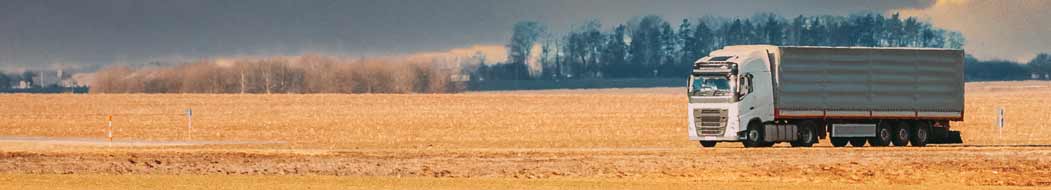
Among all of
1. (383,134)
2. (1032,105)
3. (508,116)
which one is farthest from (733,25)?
(383,134)

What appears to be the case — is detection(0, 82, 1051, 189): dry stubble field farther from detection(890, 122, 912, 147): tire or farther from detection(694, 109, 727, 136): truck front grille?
detection(694, 109, 727, 136): truck front grille

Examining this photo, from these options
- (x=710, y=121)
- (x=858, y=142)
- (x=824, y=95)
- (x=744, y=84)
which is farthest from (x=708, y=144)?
(x=858, y=142)

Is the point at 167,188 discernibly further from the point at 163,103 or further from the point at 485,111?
the point at 163,103

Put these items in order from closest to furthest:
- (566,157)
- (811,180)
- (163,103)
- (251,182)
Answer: (251,182) < (811,180) < (566,157) < (163,103)

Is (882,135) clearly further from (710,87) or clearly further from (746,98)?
(710,87)

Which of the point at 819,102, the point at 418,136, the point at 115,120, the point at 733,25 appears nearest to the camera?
the point at 819,102

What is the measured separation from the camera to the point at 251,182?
119 feet

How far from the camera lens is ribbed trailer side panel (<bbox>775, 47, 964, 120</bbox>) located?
5347 centimetres

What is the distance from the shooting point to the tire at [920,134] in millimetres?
55469

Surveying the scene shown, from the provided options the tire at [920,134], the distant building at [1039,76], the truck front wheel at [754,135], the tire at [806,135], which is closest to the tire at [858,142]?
the tire at [920,134]

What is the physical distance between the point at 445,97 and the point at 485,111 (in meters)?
22.9

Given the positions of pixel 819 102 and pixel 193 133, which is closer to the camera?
pixel 819 102

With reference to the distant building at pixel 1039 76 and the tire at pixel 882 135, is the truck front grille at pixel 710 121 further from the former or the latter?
the distant building at pixel 1039 76

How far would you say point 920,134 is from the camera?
55531 mm
